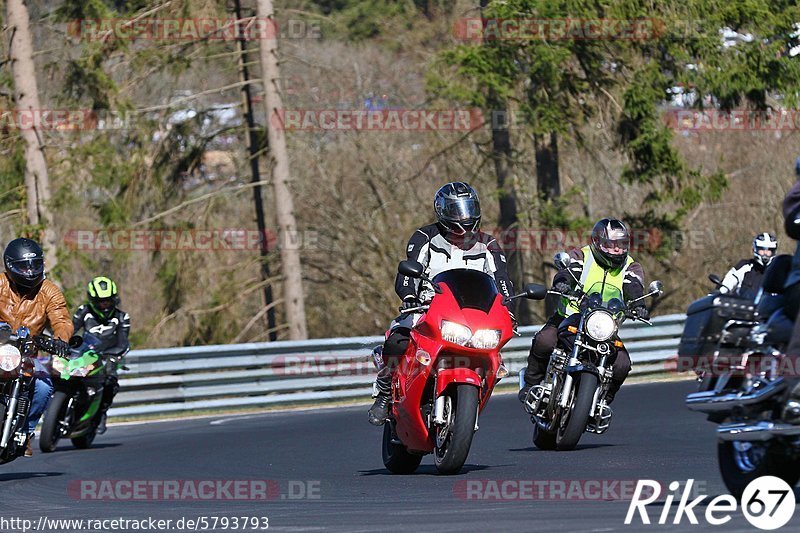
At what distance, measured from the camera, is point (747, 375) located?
26.6 feet

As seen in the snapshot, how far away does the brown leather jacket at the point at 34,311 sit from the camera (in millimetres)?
12883

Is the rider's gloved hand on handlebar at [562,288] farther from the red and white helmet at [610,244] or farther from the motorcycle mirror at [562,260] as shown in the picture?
the red and white helmet at [610,244]

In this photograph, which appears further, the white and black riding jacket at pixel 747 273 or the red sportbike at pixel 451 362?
the white and black riding jacket at pixel 747 273

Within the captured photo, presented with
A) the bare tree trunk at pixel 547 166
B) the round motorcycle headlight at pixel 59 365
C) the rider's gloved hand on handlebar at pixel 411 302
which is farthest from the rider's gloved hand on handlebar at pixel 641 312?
the bare tree trunk at pixel 547 166

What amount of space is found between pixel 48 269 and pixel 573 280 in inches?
669

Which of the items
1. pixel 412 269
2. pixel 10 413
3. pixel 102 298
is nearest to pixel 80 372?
pixel 102 298

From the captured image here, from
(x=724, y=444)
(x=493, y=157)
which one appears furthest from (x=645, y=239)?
(x=724, y=444)

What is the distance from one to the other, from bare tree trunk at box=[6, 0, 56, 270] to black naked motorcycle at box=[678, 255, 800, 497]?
2110cm

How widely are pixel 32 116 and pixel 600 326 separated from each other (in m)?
17.6

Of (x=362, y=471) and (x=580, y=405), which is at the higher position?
(x=580, y=405)

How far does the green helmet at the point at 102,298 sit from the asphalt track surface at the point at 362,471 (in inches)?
57.9

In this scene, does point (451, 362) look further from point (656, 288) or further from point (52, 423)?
point (52, 423)

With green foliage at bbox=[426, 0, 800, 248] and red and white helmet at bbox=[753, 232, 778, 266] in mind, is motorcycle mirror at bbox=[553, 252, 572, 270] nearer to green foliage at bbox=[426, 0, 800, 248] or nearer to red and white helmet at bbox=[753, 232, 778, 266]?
red and white helmet at bbox=[753, 232, 778, 266]

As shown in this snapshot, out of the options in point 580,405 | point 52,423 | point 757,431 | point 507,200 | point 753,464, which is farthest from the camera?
point 507,200
